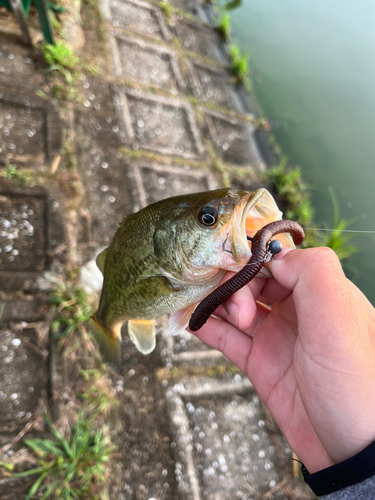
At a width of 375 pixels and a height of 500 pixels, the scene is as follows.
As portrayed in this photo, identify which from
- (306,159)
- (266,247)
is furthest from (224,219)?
(306,159)

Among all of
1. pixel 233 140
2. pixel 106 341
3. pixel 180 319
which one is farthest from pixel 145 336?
pixel 233 140

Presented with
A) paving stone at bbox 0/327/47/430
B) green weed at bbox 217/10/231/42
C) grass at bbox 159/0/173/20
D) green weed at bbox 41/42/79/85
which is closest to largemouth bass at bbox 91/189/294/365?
paving stone at bbox 0/327/47/430

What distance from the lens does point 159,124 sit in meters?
3.85

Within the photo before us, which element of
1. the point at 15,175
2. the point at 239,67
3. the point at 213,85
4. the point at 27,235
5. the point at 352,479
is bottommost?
the point at 352,479

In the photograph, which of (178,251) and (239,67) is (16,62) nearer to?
(178,251)

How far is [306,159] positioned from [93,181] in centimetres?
357

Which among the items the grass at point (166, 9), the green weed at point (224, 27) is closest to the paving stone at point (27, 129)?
the grass at point (166, 9)

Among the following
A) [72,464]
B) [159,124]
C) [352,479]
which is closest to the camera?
[352,479]

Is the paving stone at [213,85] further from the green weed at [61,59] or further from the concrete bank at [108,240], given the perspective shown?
the green weed at [61,59]

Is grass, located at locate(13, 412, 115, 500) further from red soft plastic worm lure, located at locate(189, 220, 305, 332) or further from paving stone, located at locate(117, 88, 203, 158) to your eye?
paving stone, located at locate(117, 88, 203, 158)

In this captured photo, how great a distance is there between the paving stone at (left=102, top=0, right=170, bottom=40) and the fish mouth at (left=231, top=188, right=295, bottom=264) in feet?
14.2

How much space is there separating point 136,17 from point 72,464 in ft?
17.8

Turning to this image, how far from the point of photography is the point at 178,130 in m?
3.96

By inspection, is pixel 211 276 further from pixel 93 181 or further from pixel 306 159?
pixel 306 159
